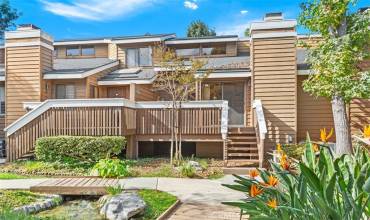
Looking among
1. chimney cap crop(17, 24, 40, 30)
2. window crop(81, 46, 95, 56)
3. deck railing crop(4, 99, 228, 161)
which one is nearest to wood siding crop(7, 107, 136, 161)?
deck railing crop(4, 99, 228, 161)

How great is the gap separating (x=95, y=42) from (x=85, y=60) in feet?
4.61

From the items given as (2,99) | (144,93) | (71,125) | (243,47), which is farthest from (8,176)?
(243,47)

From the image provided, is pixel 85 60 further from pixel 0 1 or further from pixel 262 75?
pixel 0 1

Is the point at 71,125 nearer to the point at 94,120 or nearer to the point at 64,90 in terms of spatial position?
the point at 94,120

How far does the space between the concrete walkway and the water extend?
0.97 meters

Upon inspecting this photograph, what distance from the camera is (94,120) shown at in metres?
11.5

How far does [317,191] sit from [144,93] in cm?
1338

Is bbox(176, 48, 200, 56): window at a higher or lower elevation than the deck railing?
higher

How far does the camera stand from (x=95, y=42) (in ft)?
67.3

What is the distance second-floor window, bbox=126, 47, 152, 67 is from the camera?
19016 mm

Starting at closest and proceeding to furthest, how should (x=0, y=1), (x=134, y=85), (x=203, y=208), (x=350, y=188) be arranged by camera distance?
→ (x=350, y=188)
(x=203, y=208)
(x=134, y=85)
(x=0, y=1)

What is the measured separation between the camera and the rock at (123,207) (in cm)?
571

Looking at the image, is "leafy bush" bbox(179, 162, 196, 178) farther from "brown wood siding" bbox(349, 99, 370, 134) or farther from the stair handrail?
"brown wood siding" bbox(349, 99, 370, 134)

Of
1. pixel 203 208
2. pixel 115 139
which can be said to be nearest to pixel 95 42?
pixel 115 139
